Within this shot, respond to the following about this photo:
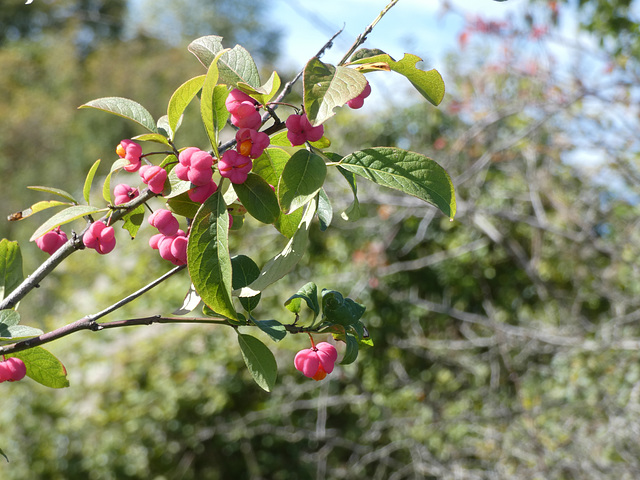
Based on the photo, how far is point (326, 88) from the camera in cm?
50

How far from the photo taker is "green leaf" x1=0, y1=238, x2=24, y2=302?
766 mm

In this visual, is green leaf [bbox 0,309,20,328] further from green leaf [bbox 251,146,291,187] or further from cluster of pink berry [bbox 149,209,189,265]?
green leaf [bbox 251,146,291,187]

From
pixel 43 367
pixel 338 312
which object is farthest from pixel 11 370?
→ pixel 338 312

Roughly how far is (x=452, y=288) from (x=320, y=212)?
362 cm

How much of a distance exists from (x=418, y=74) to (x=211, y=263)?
263 mm

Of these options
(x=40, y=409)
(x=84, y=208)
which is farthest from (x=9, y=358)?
(x=40, y=409)

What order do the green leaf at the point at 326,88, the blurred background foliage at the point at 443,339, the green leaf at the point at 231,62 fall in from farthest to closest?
the blurred background foliage at the point at 443,339 → the green leaf at the point at 231,62 → the green leaf at the point at 326,88

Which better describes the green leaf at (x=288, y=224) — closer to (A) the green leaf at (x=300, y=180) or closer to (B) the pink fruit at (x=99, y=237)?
(A) the green leaf at (x=300, y=180)

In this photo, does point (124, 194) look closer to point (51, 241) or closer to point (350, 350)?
point (51, 241)

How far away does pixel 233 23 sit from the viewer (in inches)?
840

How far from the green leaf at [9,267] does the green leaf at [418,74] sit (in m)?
0.52

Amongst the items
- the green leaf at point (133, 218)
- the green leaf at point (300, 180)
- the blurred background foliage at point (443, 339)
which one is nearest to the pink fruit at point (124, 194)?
the green leaf at point (133, 218)

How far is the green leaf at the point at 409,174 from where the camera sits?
1.77 feet

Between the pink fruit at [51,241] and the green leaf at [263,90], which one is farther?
the pink fruit at [51,241]
